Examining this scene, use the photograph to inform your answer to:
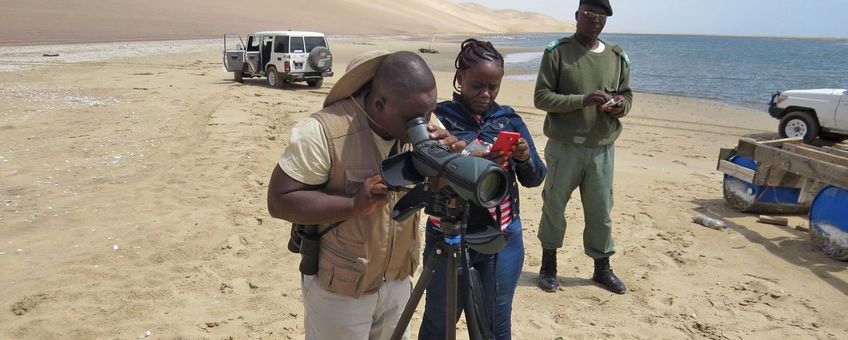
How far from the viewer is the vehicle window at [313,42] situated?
53.7 feet

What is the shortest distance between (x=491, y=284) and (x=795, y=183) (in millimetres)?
4513

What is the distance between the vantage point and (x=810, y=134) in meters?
10.3

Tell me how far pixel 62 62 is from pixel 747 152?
22541mm

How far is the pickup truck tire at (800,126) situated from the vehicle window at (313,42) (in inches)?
452

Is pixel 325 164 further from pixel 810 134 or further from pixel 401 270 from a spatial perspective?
pixel 810 134

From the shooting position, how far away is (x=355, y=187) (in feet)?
5.95

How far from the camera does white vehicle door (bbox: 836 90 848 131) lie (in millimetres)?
9805

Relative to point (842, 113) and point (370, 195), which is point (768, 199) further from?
point (842, 113)

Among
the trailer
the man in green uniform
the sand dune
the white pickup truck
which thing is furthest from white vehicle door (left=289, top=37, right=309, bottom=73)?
the sand dune

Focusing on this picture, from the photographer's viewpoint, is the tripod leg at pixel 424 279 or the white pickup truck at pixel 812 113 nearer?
the tripod leg at pixel 424 279

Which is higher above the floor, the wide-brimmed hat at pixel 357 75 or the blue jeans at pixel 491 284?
the wide-brimmed hat at pixel 357 75

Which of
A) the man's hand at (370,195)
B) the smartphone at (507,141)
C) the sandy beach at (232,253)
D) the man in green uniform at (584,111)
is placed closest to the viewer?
the man's hand at (370,195)

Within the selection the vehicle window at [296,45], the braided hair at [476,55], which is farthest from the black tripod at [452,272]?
the vehicle window at [296,45]

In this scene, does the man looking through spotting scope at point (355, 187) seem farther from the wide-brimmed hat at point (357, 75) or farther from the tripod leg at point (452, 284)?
the tripod leg at point (452, 284)
